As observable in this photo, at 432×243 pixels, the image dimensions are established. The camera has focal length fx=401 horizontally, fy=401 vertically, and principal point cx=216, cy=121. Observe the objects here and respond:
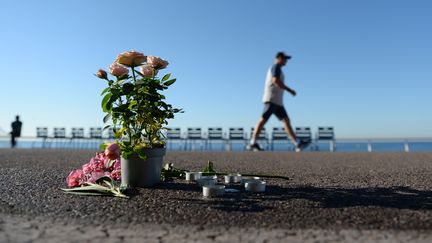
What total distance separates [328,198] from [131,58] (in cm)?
173

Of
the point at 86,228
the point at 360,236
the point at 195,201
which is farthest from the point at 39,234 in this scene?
the point at 360,236

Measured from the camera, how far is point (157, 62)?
305cm

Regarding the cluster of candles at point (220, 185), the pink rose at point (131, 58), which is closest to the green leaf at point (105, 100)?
the pink rose at point (131, 58)

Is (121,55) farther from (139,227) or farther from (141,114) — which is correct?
(139,227)

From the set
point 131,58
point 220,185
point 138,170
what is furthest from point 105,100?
point 220,185

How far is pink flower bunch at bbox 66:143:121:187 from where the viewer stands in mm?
3104

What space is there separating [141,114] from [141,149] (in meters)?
0.28

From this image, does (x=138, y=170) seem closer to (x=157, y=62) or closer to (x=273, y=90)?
(x=157, y=62)

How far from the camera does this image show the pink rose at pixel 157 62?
3.05 m

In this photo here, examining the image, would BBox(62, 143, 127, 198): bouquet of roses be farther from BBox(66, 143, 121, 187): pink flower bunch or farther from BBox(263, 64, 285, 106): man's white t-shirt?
BBox(263, 64, 285, 106): man's white t-shirt

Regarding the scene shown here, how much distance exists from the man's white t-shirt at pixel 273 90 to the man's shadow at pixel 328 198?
4.55m

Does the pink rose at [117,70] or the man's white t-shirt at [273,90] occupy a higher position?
the man's white t-shirt at [273,90]

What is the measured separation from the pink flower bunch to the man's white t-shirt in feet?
15.9

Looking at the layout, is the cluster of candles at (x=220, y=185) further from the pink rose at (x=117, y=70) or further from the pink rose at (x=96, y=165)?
the pink rose at (x=117, y=70)
